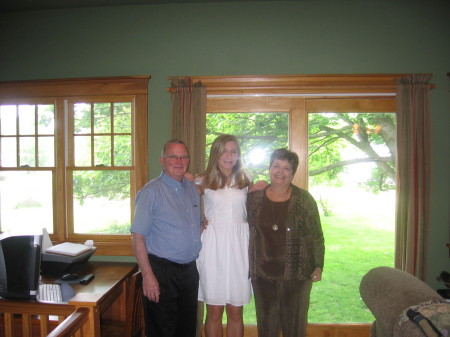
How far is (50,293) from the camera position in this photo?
1.79m

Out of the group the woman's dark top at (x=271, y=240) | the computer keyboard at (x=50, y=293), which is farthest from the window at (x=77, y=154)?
the woman's dark top at (x=271, y=240)

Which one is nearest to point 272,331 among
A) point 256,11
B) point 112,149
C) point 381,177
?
point 381,177

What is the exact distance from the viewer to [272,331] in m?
1.75

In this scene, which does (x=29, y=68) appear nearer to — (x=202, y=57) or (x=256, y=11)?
(x=202, y=57)

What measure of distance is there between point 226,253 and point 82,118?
1.88 meters

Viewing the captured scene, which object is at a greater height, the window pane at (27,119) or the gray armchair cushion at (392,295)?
the window pane at (27,119)

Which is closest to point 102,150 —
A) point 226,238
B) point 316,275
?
point 226,238

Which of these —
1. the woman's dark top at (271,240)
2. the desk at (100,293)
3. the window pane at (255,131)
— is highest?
the window pane at (255,131)

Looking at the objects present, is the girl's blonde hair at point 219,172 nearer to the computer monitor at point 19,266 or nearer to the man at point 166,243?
the man at point 166,243

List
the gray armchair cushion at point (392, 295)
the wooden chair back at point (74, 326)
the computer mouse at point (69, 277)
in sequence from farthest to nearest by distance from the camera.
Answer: the computer mouse at point (69, 277) < the gray armchair cushion at point (392, 295) < the wooden chair back at point (74, 326)

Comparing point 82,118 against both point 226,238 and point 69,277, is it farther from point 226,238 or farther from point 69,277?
point 226,238

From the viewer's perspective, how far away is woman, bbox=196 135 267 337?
1.79 meters

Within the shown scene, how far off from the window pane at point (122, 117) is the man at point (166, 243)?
3.34ft

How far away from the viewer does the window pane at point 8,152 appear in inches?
106
